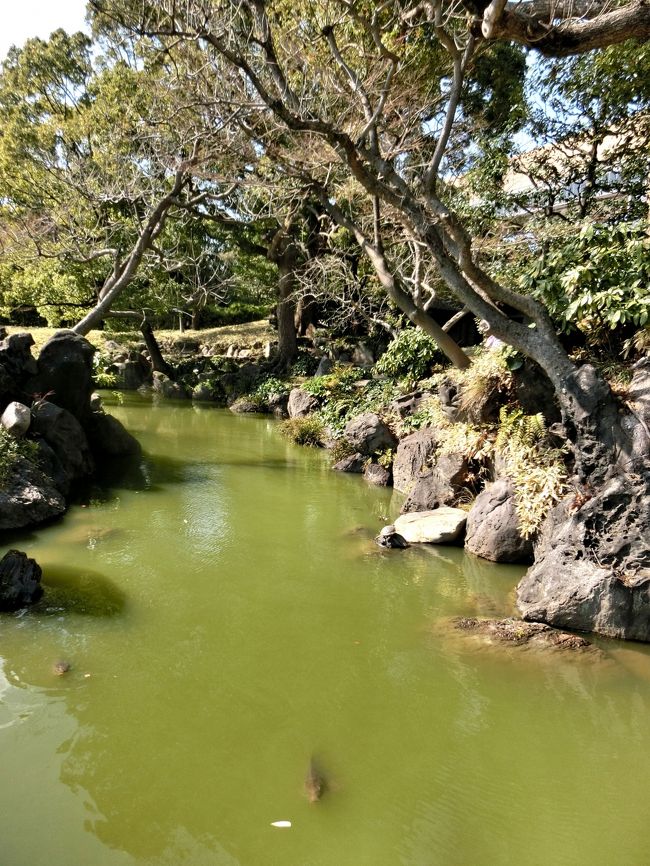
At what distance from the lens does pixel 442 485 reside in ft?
27.2

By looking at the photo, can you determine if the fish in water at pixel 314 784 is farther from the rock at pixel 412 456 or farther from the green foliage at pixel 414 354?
the green foliage at pixel 414 354

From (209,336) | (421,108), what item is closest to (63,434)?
(421,108)

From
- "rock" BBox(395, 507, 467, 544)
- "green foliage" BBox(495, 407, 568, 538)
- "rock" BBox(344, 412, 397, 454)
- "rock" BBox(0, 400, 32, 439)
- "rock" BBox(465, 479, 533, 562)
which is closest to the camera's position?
"green foliage" BBox(495, 407, 568, 538)

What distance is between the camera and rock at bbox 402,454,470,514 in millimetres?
8211

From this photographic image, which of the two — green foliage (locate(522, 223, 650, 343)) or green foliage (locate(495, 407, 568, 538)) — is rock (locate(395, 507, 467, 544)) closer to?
green foliage (locate(495, 407, 568, 538))

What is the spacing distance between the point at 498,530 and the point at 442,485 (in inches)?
62.5

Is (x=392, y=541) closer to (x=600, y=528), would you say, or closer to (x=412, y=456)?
(x=600, y=528)

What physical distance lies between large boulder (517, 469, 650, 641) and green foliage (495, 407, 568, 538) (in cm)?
60

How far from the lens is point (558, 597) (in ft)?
17.2

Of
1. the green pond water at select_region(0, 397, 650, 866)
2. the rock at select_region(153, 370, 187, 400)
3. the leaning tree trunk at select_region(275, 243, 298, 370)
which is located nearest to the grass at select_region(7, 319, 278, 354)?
the rock at select_region(153, 370, 187, 400)

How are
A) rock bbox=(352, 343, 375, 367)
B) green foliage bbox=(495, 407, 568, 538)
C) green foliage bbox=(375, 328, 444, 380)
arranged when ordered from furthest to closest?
1. rock bbox=(352, 343, 375, 367)
2. green foliage bbox=(375, 328, 444, 380)
3. green foliage bbox=(495, 407, 568, 538)

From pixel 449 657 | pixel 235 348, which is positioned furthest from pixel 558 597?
pixel 235 348

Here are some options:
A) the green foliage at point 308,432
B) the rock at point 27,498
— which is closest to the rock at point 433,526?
the rock at point 27,498

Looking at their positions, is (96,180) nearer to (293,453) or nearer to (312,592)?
(293,453)
